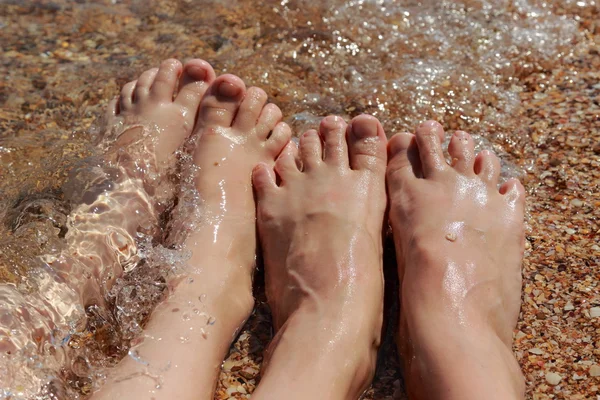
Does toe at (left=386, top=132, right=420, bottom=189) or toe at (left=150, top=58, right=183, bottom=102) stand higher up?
toe at (left=150, top=58, right=183, bottom=102)

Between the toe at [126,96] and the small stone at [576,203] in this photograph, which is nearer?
the small stone at [576,203]

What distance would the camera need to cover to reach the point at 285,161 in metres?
2.66

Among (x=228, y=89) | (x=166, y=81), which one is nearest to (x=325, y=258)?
(x=228, y=89)

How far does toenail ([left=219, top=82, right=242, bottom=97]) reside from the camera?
8.95 feet

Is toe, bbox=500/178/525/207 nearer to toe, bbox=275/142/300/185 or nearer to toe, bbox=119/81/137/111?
toe, bbox=275/142/300/185

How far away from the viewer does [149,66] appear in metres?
3.29

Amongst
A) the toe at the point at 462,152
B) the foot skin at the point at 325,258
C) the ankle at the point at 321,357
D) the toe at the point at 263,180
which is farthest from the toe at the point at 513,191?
the toe at the point at 263,180

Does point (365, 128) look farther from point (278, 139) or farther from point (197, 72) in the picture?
point (197, 72)

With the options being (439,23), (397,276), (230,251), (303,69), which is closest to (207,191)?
(230,251)

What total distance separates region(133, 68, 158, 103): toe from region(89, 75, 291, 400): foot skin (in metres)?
0.28

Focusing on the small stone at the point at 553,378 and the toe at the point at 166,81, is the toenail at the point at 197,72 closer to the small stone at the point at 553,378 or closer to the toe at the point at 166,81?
the toe at the point at 166,81

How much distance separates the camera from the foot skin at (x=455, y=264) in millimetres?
1952

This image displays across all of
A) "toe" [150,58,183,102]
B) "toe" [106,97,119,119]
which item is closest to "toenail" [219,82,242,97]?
"toe" [150,58,183,102]

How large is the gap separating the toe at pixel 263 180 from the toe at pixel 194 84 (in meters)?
0.39
